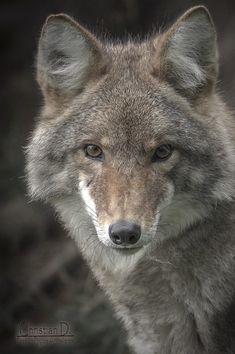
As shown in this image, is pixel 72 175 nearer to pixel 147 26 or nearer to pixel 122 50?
pixel 122 50

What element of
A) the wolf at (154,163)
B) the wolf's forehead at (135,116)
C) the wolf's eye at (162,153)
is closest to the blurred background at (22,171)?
the wolf at (154,163)

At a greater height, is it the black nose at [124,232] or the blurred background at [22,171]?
the black nose at [124,232]

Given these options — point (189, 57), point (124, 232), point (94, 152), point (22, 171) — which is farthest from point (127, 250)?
point (22, 171)

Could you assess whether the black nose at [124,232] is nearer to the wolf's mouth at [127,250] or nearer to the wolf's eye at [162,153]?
the wolf's mouth at [127,250]

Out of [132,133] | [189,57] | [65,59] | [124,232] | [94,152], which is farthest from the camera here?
[65,59]

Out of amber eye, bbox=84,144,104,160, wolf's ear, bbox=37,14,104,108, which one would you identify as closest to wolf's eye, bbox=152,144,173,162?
amber eye, bbox=84,144,104,160

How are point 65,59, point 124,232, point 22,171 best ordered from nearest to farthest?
point 124,232 < point 65,59 < point 22,171

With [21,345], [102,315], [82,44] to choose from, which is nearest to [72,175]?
[82,44]

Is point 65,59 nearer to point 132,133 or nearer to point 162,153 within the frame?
point 132,133
